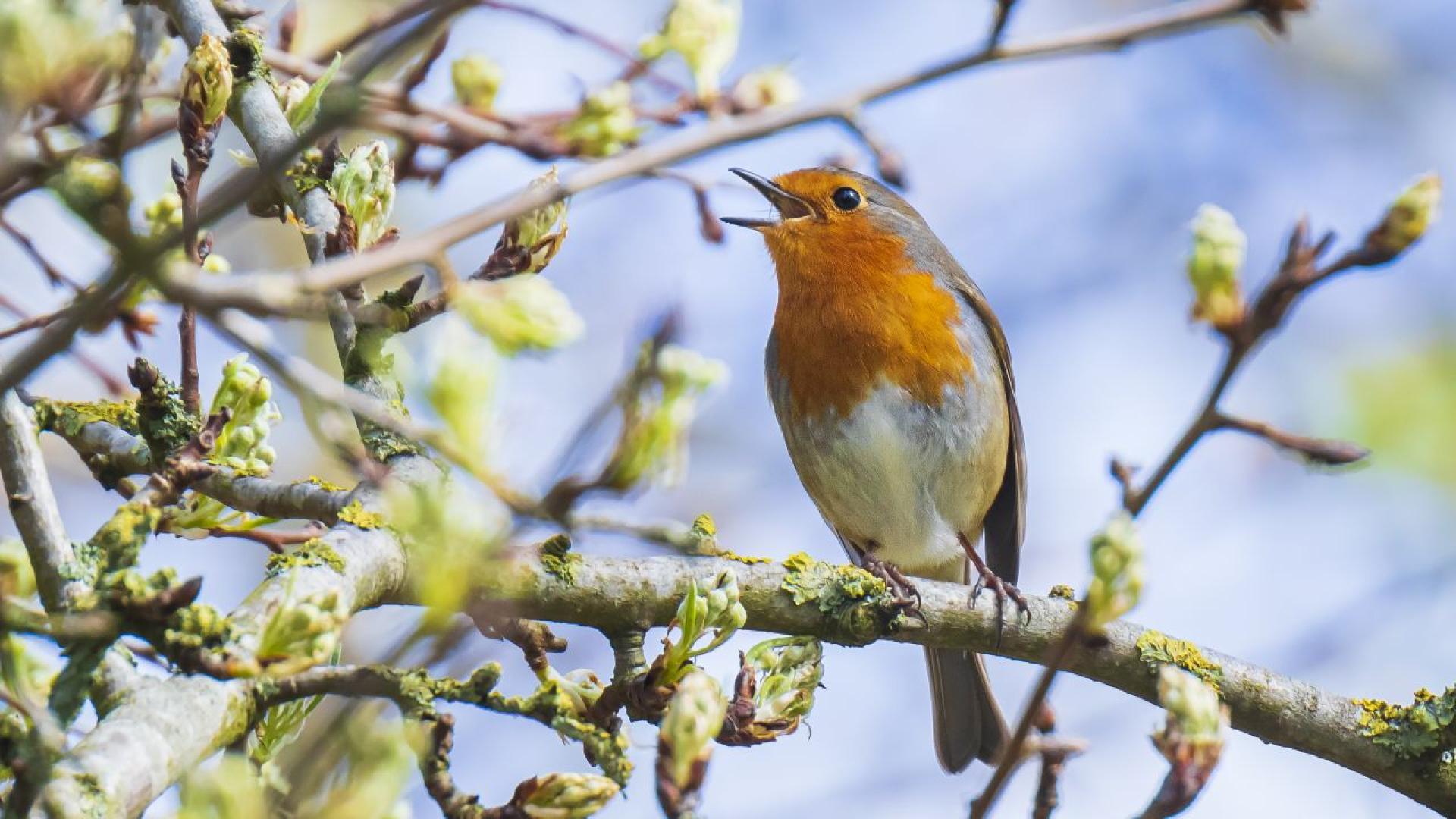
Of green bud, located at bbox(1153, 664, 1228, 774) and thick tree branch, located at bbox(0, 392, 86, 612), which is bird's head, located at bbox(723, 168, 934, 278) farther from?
green bud, located at bbox(1153, 664, 1228, 774)

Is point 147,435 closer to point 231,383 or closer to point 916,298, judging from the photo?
point 231,383

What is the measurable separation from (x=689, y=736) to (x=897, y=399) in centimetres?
334

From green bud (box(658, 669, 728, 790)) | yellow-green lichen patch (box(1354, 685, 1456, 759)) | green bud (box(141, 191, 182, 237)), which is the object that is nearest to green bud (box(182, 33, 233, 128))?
green bud (box(141, 191, 182, 237))

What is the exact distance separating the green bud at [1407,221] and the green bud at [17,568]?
158cm

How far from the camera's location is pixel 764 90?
6.06 feet

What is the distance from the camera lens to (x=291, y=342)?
701 cm

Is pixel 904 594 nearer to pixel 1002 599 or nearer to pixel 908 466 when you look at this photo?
pixel 1002 599

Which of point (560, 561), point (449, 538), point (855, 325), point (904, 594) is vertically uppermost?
point (855, 325)

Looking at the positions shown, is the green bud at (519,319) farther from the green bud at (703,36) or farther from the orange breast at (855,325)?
the orange breast at (855,325)

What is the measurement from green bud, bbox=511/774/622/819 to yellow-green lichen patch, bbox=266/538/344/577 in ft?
1.29

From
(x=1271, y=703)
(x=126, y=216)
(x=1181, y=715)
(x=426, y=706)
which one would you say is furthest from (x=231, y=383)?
(x=1271, y=703)

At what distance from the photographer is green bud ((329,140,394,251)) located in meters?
2.36

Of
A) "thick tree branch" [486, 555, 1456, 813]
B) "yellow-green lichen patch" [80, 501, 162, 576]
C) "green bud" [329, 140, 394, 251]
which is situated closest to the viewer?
"yellow-green lichen patch" [80, 501, 162, 576]

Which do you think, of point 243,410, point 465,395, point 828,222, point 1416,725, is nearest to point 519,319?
point 465,395
